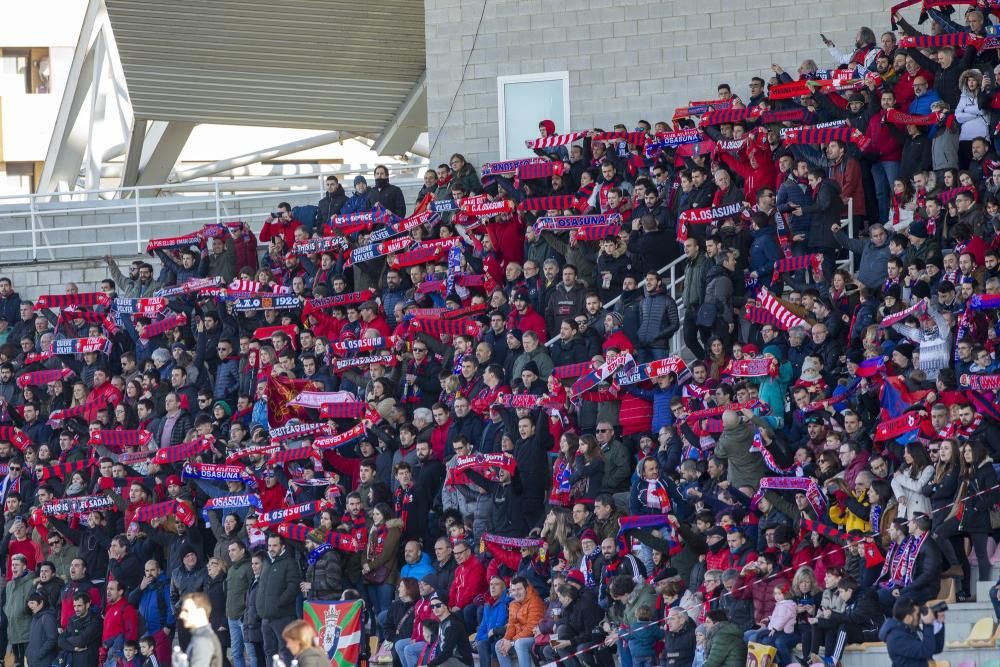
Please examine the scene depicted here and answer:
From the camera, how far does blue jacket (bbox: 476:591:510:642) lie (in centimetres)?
1694

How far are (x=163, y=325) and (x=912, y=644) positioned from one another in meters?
12.1

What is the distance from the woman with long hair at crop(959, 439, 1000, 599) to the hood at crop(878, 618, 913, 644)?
48.6 inches

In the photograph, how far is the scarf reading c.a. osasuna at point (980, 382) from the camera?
51.4ft

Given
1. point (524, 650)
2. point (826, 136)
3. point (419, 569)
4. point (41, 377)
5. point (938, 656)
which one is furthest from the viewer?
point (41, 377)

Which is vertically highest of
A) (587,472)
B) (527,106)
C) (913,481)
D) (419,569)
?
(527,106)

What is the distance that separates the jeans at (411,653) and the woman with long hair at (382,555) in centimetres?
111

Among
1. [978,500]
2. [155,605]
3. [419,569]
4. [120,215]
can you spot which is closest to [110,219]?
[120,215]

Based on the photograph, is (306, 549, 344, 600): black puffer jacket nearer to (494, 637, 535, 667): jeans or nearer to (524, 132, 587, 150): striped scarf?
(494, 637, 535, 667): jeans

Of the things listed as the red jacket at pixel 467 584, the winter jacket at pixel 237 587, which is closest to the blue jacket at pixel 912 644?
the red jacket at pixel 467 584

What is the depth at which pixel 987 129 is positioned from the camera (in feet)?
61.6

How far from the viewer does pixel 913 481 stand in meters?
15.2

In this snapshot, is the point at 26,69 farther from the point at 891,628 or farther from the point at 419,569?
the point at 891,628

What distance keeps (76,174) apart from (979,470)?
2529cm

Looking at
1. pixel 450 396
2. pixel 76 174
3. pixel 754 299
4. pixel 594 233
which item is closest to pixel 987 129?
pixel 754 299
